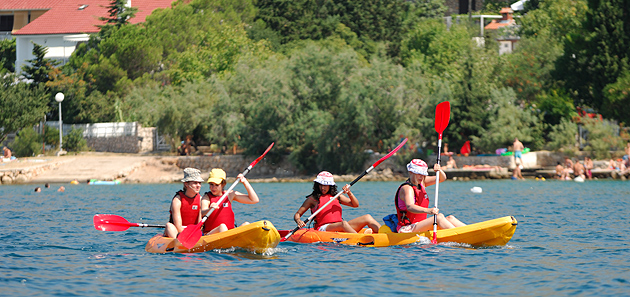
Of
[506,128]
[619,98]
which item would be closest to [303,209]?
[506,128]

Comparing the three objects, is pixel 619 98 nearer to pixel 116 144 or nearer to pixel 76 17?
pixel 116 144

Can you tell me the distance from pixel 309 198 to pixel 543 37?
3775cm

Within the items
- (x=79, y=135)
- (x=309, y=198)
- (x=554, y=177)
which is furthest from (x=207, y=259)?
(x=79, y=135)

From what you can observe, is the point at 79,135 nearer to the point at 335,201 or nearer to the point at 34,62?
the point at 34,62

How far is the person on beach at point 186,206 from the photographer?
10.9 m

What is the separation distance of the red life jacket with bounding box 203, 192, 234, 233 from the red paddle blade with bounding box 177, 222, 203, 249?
54cm

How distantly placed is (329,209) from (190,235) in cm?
261

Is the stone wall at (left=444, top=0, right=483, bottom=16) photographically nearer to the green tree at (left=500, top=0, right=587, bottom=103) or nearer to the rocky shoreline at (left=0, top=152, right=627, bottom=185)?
the green tree at (left=500, top=0, right=587, bottom=103)

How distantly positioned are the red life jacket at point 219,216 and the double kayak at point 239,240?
382mm

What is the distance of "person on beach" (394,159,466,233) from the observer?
38.0 feet

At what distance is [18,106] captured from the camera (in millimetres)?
39844

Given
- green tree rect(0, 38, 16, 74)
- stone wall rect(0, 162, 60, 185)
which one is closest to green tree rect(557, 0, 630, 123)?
stone wall rect(0, 162, 60, 185)

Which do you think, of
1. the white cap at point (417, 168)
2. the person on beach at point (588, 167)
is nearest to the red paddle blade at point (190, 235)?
the white cap at point (417, 168)

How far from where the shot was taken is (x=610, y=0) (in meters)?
35.6
